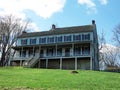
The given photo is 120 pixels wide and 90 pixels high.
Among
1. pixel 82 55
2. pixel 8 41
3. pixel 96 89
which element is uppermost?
pixel 8 41

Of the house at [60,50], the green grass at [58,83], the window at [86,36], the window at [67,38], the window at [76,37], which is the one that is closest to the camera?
the green grass at [58,83]

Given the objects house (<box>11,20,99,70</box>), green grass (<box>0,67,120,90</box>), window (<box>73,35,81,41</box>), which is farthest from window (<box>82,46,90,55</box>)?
green grass (<box>0,67,120,90</box>)

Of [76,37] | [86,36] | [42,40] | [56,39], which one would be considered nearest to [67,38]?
[76,37]

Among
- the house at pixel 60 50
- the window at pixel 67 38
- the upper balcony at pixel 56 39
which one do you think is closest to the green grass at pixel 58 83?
the house at pixel 60 50

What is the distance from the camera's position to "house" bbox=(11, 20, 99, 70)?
44.9m

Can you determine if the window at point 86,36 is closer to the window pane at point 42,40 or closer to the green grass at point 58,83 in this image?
the window pane at point 42,40

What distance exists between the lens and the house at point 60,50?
44.9m

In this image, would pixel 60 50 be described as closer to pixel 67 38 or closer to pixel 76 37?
pixel 67 38

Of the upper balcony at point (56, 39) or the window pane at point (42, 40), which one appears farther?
the window pane at point (42, 40)

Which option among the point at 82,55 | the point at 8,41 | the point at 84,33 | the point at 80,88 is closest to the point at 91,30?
the point at 84,33

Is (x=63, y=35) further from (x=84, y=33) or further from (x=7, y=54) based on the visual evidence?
(x=7, y=54)

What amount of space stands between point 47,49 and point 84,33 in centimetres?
786

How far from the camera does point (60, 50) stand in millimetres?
47812

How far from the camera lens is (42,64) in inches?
1912
